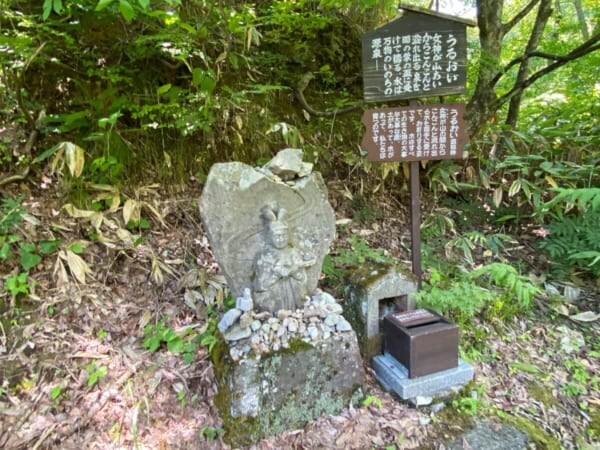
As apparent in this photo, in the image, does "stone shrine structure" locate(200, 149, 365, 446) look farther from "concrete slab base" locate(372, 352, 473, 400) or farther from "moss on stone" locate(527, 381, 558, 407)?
"moss on stone" locate(527, 381, 558, 407)

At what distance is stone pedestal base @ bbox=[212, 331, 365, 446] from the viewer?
7.02ft

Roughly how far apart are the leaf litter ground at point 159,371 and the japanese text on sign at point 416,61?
220 cm

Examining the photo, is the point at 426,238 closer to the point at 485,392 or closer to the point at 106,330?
the point at 485,392

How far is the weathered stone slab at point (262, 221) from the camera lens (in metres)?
2.27

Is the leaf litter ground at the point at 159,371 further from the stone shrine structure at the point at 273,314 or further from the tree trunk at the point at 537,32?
the tree trunk at the point at 537,32

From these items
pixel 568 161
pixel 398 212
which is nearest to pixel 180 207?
pixel 398 212

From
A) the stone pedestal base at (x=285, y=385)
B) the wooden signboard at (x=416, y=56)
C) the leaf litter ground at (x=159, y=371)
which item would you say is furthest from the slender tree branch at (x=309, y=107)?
the stone pedestal base at (x=285, y=385)

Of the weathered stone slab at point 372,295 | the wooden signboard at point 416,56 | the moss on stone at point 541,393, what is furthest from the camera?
the wooden signboard at point 416,56

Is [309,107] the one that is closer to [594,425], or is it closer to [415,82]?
[415,82]

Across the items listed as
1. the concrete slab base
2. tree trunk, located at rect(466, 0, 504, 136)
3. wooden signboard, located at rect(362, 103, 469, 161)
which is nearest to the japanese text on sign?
wooden signboard, located at rect(362, 103, 469, 161)

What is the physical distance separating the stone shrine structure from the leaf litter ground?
0.51 ft

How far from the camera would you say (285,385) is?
223cm

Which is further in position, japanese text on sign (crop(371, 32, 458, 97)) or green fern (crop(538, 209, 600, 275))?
green fern (crop(538, 209, 600, 275))

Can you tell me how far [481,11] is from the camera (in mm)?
4121
